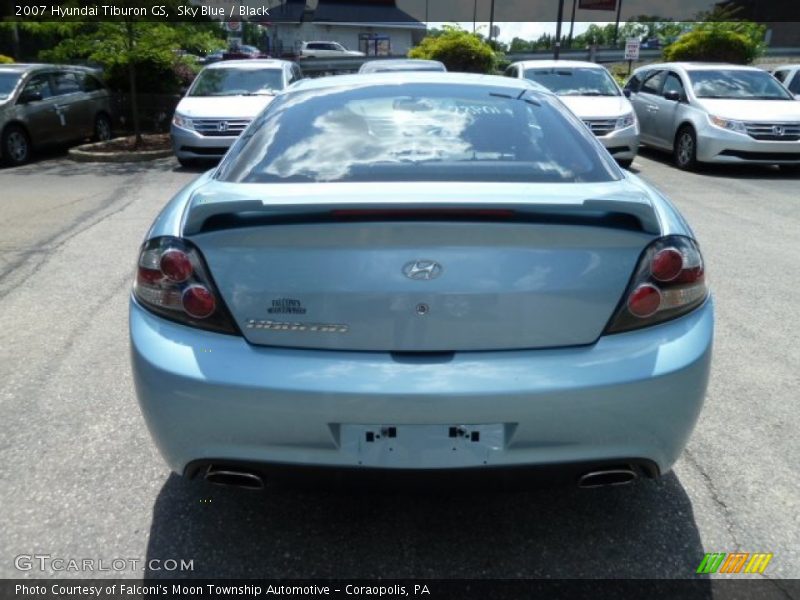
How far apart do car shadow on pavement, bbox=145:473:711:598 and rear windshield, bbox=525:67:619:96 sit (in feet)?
33.8

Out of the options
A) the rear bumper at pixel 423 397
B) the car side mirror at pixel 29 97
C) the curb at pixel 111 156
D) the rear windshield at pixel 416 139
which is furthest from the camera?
the curb at pixel 111 156

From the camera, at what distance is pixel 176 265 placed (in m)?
A: 2.32

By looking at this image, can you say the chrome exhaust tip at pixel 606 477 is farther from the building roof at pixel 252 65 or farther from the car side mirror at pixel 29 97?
the car side mirror at pixel 29 97

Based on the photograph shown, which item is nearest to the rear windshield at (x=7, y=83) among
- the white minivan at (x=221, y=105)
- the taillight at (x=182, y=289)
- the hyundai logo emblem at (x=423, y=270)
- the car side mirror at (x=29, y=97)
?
the car side mirror at (x=29, y=97)

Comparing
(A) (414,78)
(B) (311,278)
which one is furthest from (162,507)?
(A) (414,78)

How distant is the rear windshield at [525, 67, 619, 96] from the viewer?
12.2 meters

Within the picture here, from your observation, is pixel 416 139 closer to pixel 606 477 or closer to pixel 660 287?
pixel 660 287

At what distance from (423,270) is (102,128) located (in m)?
14.3

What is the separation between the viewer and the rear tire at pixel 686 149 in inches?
452

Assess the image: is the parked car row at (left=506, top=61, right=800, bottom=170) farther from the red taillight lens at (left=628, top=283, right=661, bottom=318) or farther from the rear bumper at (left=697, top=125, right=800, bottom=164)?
the red taillight lens at (left=628, top=283, right=661, bottom=318)

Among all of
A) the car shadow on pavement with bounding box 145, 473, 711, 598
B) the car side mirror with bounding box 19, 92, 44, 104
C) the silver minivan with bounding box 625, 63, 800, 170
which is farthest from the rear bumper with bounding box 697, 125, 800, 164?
the car side mirror with bounding box 19, 92, 44, 104

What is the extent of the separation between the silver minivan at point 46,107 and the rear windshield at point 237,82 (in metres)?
2.74

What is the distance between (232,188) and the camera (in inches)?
97.9

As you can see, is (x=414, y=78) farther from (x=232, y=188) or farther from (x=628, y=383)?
(x=628, y=383)
